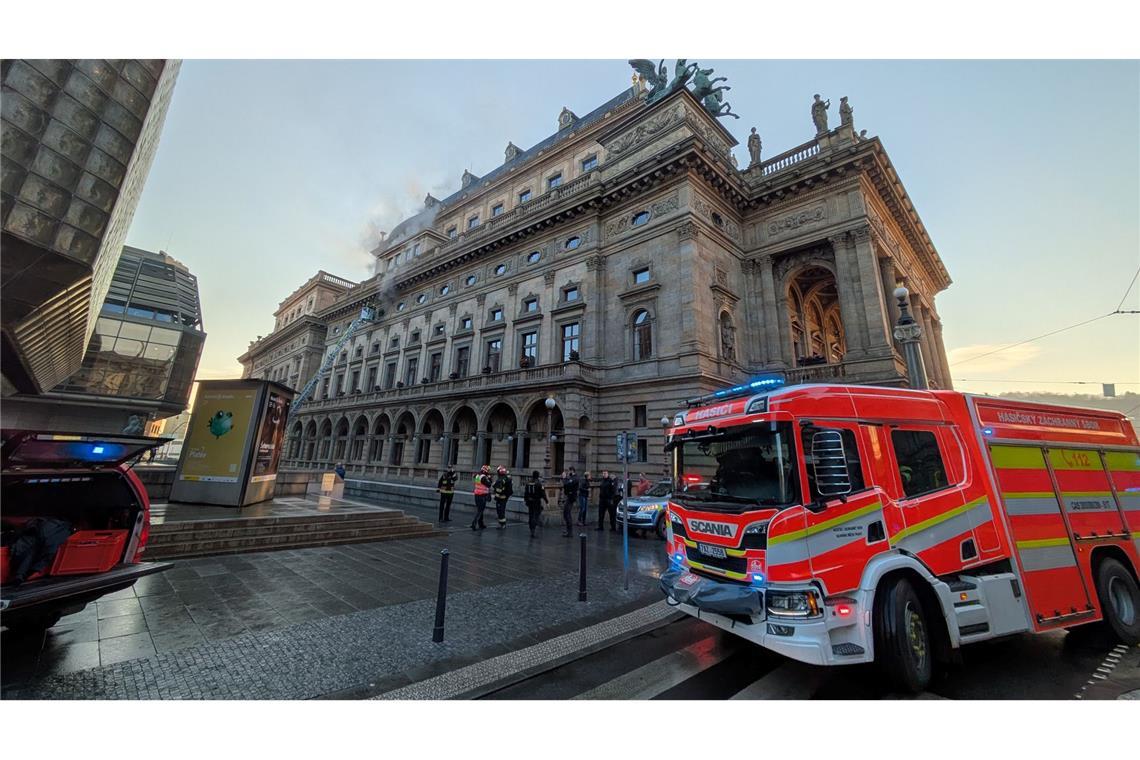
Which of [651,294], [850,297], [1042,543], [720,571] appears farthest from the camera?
[651,294]

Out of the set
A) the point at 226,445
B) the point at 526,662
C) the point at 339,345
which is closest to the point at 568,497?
the point at 526,662

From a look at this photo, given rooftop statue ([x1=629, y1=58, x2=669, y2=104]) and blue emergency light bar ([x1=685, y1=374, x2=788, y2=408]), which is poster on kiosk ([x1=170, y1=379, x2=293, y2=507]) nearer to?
blue emergency light bar ([x1=685, y1=374, x2=788, y2=408])

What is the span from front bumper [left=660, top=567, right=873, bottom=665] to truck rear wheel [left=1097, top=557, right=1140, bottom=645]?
4.27m

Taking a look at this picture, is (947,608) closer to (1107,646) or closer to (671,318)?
(1107,646)

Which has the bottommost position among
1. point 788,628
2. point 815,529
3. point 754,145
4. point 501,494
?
point 788,628

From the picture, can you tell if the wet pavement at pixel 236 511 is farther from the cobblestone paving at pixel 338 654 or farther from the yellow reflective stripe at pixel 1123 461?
the yellow reflective stripe at pixel 1123 461

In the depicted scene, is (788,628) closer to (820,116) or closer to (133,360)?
(820,116)

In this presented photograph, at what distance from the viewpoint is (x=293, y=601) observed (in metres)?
6.17

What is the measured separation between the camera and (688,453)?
18.7 ft

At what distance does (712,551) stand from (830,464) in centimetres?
159

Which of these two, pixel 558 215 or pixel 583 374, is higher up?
pixel 558 215

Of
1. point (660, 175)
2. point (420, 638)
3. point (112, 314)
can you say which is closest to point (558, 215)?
point (660, 175)

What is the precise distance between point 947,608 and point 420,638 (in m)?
5.78

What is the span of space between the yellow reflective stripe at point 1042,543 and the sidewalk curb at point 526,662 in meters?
4.26
